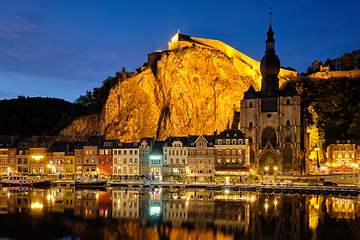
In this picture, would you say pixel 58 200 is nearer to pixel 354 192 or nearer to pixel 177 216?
pixel 177 216

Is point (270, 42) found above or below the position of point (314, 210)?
above

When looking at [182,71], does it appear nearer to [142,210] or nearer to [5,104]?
[142,210]

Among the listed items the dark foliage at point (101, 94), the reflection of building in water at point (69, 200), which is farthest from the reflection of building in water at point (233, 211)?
the dark foliage at point (101, 94)

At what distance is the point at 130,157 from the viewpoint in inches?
2697

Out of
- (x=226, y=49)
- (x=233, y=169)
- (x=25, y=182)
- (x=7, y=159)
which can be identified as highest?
(x=226, y=49)

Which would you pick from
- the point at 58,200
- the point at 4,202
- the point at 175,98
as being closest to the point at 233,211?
the point at 58,200

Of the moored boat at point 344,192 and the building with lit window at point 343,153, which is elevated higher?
the building with lit window at point 343,153

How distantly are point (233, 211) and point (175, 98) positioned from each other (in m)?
50.8

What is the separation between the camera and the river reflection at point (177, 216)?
3080 cm

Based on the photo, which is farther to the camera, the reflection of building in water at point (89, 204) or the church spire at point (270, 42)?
the church spire at point (270, 42)

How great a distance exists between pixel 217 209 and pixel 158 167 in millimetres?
28115

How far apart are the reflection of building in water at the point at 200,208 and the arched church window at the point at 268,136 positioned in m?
23.4

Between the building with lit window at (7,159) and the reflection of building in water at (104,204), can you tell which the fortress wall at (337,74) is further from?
the building with lit window at (7,159)

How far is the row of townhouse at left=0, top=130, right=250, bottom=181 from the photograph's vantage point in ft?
214
